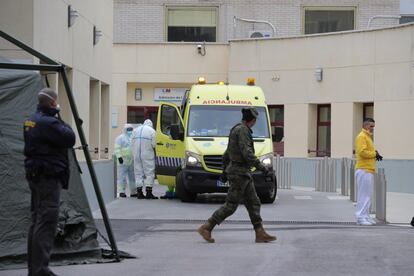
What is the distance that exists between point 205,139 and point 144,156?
1.75 metres

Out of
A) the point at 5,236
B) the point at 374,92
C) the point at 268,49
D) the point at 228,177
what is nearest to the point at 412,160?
the point at 374,92

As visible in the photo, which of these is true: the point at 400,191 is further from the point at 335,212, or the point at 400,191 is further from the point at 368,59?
the point at 335,212

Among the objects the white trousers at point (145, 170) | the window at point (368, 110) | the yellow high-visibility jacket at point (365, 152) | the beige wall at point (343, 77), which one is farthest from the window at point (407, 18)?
the yellow high-visibility jacket at point (365, 152)

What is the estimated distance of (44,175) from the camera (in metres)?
8.46

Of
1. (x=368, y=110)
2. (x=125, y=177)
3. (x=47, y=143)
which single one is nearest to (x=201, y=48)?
(x=368, y=110)

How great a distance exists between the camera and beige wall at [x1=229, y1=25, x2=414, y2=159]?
26.3m

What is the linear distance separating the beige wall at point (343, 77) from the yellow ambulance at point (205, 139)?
Result: 716cm

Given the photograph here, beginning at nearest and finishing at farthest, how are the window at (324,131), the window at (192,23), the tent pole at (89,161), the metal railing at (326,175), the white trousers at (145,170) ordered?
the tent pole at (89,161), the white trousers at (145,170), the metal railing at (326,175), the window at (324,131), the window at (192,23)

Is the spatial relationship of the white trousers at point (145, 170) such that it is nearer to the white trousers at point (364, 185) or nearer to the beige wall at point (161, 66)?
the white trousers at point (364, 185)

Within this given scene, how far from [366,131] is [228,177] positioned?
12.6 ft

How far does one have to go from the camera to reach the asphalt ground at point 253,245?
9.84 meters

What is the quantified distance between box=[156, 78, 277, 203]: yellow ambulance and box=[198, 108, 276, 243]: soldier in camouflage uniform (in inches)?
253

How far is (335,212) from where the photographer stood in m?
18.0

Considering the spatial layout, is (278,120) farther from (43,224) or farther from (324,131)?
(43,224)
